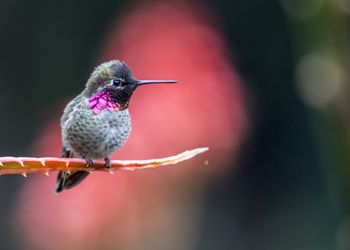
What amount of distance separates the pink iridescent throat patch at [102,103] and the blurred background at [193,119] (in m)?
1.19

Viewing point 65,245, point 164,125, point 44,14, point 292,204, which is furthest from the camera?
point 44,14

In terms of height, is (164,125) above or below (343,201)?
above

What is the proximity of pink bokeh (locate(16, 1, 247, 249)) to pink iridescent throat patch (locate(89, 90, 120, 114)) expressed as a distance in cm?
216

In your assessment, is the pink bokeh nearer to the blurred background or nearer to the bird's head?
the blurred background

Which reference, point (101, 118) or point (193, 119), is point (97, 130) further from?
point (193, 119)

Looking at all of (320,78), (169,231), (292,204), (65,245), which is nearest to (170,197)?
(169,231)

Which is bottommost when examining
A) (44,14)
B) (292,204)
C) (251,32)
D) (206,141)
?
(292,204)

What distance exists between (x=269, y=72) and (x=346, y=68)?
2.66 meters

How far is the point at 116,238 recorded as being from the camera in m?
5.08

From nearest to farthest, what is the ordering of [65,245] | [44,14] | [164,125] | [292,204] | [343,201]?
[343,201]
[164,125]
[65,245]
[292,204]
[44,14]

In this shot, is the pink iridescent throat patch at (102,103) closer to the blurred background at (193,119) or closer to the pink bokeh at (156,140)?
the blurred background at (193,119)

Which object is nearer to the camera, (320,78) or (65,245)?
(320,78)

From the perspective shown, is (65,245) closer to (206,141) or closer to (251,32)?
(206,141)

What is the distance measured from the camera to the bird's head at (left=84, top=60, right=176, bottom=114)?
2482 mm
